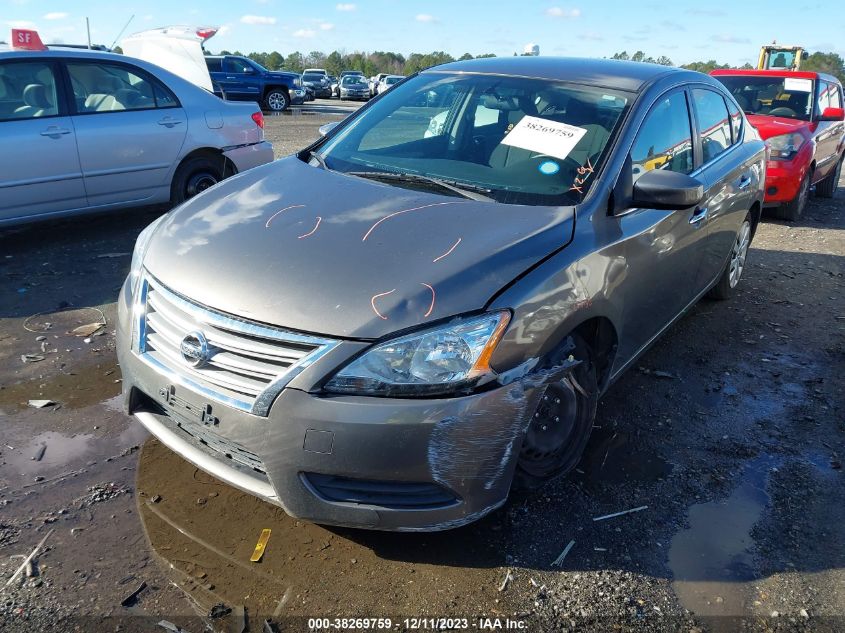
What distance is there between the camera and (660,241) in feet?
10.9

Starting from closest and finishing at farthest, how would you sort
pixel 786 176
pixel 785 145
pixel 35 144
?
pixel 35 144 → pixel 786 176 → pixel 785 145

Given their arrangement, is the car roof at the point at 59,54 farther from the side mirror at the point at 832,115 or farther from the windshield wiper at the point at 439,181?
the side mirror at the point at 832,115

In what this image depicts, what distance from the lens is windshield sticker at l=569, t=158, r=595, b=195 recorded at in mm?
2951

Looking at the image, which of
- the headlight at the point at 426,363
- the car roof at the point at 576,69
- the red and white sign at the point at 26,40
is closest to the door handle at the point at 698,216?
the car roof at the point at 576,69

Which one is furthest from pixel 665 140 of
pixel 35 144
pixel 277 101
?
pixel 277 101

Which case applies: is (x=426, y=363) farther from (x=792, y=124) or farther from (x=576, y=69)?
(x=792, y=124)

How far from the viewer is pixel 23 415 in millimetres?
3361

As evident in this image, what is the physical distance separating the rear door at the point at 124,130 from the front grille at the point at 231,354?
157 inches

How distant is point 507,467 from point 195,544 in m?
1.17

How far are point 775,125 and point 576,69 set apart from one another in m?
5.83

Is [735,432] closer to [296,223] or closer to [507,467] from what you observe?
[507,467]

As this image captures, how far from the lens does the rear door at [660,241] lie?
10.3 feet

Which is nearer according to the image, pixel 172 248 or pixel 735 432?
pixel 172 248

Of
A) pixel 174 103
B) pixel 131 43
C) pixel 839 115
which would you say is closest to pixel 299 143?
pixel 131 43
